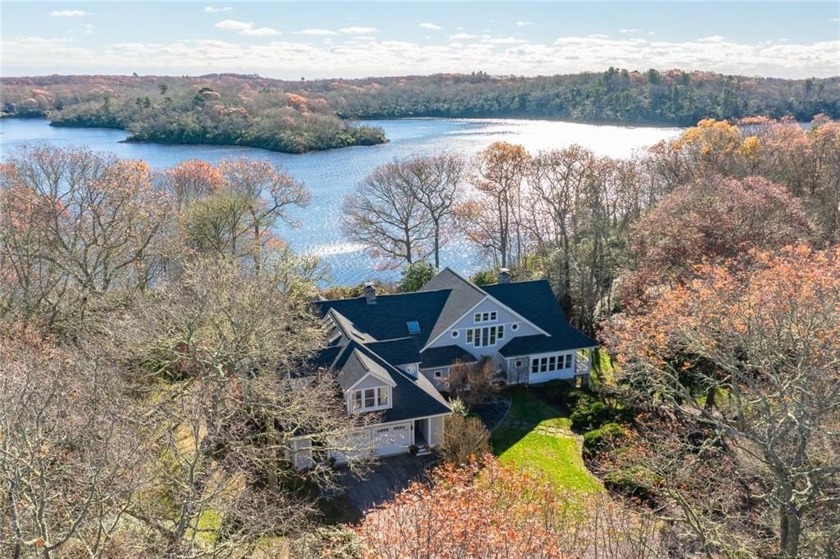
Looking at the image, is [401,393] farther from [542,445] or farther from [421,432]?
[542,445]

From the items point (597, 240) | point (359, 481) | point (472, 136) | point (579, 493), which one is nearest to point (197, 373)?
point (359, 481)

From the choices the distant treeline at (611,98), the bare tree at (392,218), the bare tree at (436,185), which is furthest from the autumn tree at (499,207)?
the distant treeline at (611,98)

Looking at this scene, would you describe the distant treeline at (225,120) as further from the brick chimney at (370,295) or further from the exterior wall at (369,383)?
the exterior wall at (369,383)

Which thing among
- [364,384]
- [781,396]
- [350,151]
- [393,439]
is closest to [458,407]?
[393,439]

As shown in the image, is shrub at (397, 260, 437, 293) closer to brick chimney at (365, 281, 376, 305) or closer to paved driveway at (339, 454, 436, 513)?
brick chimney at (365, 281, 376, 305)

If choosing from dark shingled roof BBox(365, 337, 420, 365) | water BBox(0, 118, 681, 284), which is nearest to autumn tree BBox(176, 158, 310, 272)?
water BBox(0, 118, 681, 284)
